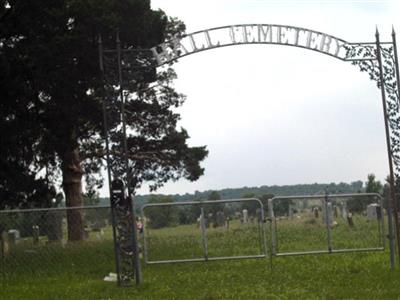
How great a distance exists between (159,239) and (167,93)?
15.2 metres

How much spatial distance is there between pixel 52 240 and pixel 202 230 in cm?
330

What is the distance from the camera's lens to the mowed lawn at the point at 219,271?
35.3 ft

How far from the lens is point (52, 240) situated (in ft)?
46.9

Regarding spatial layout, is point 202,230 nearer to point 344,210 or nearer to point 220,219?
point 220,219

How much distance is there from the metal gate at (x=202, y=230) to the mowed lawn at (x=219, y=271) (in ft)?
0.10

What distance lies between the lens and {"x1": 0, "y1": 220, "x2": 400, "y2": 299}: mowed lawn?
10750 mm

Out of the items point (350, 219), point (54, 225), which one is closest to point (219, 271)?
point (54, 225)

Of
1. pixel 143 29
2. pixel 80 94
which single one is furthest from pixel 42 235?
pixel 143 29

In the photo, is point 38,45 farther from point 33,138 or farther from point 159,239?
point 159,239

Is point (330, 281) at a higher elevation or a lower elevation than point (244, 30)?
lower

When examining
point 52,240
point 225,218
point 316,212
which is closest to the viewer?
point 52,240

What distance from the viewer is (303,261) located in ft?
50.3

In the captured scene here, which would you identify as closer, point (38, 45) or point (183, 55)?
point (183, 55)

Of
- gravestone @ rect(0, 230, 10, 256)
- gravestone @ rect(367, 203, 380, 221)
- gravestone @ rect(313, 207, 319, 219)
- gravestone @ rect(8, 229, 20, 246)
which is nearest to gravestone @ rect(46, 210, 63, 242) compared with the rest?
gravestone @ rect(8, 229, 20, 246)
